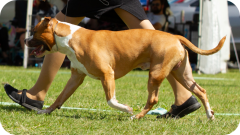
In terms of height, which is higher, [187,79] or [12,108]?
[187,79]

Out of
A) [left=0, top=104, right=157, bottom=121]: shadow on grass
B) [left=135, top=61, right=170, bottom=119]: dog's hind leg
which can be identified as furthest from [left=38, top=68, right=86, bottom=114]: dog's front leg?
[left=135, top=61, right=170, bottom=119]: dog's hind leg

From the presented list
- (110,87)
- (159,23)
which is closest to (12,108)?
(110,87)

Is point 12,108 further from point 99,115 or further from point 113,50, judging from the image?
point 113,50

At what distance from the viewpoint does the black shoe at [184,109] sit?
3422mm

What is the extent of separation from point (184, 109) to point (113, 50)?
1042 millimetres

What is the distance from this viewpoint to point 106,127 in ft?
9.08

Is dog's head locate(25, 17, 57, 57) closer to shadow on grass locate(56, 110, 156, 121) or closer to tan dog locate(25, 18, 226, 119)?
tan dog locate(25, 18, 226, 119)

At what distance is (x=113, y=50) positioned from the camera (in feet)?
10.2

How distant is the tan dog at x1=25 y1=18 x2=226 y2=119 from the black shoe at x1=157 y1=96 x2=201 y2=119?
43 centimetres

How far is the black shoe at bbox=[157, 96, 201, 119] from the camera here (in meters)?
3.42

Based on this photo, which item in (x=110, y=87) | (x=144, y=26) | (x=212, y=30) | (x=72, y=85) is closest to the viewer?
(x=110, y=87)

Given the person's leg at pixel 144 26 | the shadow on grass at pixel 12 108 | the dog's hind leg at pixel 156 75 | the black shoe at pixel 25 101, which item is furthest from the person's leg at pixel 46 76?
the dog's hind leg at pixel 156 75

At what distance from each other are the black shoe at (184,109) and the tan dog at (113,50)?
1.41 ft

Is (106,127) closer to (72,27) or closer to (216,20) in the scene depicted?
(72,27)
